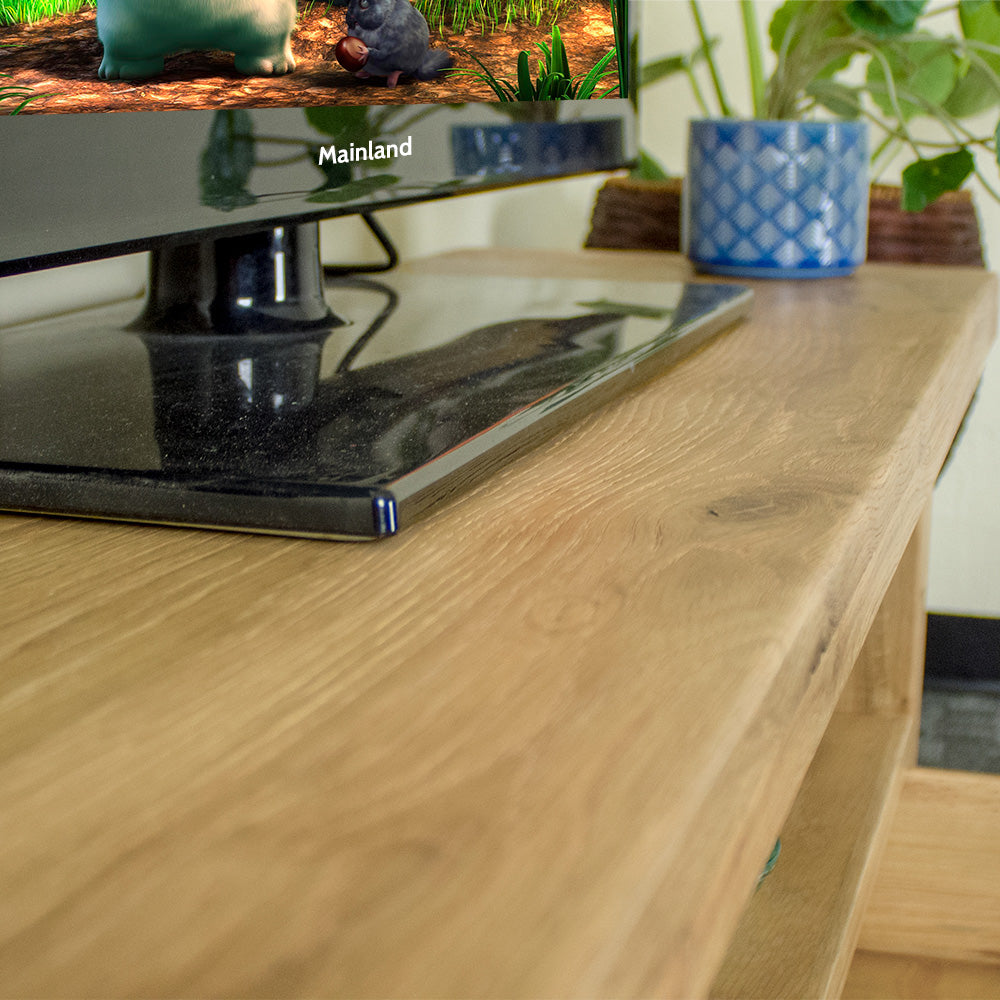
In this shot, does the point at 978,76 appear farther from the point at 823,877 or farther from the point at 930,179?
the point at 823,877

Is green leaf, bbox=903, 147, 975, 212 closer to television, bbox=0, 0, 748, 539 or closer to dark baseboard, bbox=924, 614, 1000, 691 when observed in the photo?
television, bbox=0, 0, 748, 539

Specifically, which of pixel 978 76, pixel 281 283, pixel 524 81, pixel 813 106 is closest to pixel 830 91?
pixel 813 106

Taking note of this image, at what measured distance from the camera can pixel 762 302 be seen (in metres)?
0.77

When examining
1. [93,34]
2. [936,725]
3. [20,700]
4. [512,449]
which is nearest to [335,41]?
[93,34]

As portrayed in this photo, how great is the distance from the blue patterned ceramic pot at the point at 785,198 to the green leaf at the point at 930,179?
0.06 meters

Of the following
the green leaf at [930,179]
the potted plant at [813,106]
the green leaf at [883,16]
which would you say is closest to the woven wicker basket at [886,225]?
the potted plant at [813,106]

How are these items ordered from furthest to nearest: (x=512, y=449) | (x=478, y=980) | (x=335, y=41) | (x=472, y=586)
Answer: (x=335, y=41) → (x=512, y=449) → (x=472, y=586) → (x=478, y=980)

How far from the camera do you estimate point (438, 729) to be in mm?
201

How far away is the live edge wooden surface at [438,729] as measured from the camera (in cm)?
15

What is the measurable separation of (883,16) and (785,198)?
15cm

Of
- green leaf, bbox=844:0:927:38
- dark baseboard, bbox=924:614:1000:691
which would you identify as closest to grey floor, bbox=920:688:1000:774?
dark baseboard, bbox=924:614:1000:691

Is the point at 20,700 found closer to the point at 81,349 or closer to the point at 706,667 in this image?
the point at 706,667

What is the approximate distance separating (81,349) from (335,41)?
0.17m

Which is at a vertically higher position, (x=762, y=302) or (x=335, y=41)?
(x=335, y=41)
